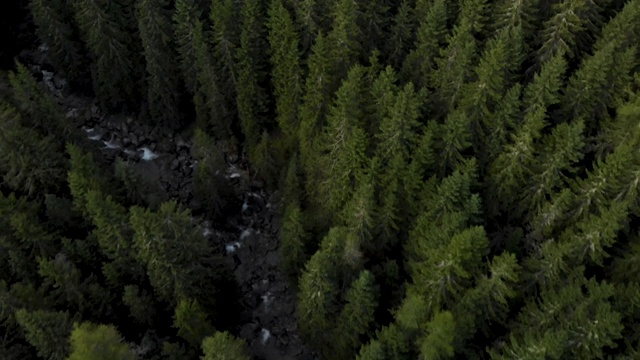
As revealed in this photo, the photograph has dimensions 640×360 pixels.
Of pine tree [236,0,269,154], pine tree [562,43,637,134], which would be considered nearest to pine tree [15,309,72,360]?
pine tree [236,0,269,154]

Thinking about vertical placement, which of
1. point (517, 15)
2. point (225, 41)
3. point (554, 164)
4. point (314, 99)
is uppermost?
point (517, 15)

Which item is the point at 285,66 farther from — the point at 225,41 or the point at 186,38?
the point at 186,38

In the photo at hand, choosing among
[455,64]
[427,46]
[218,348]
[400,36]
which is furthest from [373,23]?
[218,348]

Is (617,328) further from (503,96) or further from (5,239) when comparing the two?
(5,239)

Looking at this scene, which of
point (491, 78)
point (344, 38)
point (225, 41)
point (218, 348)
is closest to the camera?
point (218, 348)

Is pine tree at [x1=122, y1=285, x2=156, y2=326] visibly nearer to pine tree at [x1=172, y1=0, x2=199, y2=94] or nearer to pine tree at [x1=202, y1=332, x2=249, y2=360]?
pine tree at [x1=202, y1=332, x2=249, y2=360]

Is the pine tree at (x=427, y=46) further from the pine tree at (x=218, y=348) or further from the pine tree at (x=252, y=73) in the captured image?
the pine tree at (x=218, y=348)

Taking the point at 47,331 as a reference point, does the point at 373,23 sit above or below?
above
